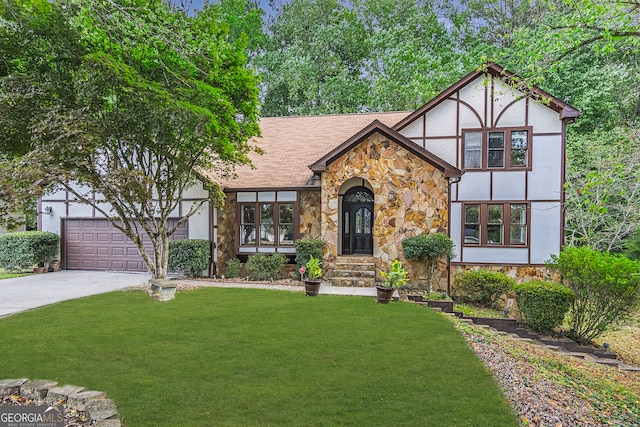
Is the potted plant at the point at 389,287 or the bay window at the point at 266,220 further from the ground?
the bay window at the point at 266,220

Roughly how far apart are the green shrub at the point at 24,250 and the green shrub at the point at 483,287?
50.2 ft

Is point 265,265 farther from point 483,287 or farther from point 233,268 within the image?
point 483,287

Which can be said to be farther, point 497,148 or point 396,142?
point 497,148

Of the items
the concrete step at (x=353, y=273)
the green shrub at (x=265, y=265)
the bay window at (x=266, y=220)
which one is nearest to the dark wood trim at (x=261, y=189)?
the bay window at (x=266, y=220)

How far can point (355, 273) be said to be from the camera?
12352 millimetres

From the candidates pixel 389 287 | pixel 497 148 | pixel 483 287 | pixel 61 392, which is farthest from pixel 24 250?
pixel 497 148

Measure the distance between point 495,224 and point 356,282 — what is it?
5370 millimetres

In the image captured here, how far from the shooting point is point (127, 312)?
28.5ft

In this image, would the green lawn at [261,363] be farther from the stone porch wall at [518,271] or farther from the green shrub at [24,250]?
the green shrub at [24,250]

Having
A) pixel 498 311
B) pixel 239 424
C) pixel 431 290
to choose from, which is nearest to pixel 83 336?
pixel 239 424

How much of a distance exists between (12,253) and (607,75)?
25858 millimetres

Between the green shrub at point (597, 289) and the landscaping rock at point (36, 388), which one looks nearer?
the landscaping rock at point (36, 388)

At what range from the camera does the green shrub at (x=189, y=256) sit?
44.5 ft

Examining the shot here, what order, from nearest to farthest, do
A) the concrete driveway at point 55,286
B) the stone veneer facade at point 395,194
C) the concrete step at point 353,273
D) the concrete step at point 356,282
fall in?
the concrete driveway at point 55,286
the concrete step at point 356,282
the concrete step at point 353,273
the stone veneer facade at point 395,194
